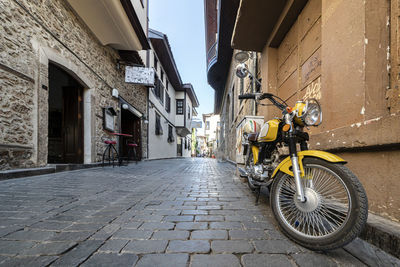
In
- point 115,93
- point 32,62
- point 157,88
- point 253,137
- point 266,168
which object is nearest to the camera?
point 266,168

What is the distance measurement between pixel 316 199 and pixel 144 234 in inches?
49.4

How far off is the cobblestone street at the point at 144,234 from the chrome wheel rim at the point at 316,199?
0.17 m

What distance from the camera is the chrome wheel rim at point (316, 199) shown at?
1300 millimetres

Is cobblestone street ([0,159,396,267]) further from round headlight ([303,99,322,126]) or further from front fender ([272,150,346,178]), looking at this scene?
round headlight ([303,99,322,126])

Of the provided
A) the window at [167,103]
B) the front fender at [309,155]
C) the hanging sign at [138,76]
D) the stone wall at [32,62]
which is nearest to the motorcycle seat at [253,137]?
the front fender at [309,155]

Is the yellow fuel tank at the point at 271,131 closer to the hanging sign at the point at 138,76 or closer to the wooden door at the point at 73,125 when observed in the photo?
the wooden door at the point at 73,125

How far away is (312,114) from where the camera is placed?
1.51 m

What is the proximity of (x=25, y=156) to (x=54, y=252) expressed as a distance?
3.58 metres

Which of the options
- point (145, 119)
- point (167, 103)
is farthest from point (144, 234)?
point (167, 103)

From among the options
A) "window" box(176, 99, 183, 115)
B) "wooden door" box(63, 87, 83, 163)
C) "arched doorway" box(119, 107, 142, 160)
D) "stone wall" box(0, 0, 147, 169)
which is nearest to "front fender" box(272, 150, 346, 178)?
"stone wall" box(0, 0, 147, 169)

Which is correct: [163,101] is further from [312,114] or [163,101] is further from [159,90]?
[312,114]

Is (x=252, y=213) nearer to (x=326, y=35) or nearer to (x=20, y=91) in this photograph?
(x=326, y=35)

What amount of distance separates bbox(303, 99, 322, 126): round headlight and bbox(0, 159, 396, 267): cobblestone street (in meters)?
0.88

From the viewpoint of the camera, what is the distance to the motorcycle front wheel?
3.62 feet
